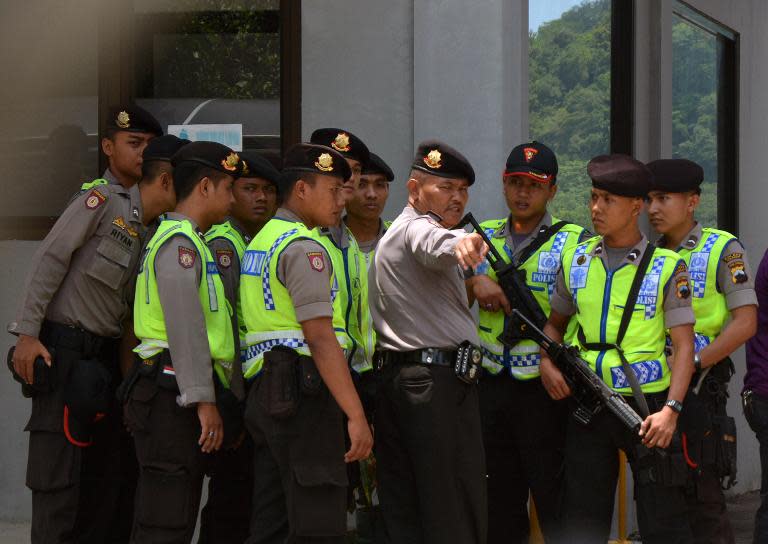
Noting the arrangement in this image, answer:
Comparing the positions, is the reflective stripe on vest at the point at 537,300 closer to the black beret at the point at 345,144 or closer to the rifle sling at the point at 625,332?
the rifle sling at the point at 625,332

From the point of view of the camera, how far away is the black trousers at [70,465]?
5520 millimetres

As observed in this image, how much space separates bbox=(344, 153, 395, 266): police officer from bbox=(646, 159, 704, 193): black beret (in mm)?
1258

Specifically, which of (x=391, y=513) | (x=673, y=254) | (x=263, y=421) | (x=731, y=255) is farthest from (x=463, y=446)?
(x=731, y=255)

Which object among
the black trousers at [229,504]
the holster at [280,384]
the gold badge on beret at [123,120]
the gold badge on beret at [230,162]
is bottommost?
the black trousers at [229,504]

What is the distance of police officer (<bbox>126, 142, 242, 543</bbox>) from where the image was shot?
16.5 ft

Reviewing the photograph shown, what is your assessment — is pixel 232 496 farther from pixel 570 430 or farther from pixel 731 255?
pixel 731 255

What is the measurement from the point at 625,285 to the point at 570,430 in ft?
2.16

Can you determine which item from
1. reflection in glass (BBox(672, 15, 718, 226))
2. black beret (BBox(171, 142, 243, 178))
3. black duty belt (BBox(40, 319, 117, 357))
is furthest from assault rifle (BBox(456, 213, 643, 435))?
reflection in glass (BBox(672, 15, 718, 226))

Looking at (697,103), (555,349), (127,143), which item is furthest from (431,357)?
(697,103)

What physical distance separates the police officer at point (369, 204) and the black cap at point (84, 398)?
136 cm

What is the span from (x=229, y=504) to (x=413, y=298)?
1.43 m

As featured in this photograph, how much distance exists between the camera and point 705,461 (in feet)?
17.9

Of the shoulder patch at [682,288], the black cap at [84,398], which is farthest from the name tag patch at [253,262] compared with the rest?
the shoulder patch at [682,288]

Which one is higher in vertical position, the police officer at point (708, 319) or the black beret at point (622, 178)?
the black beret at point (622, 178)
